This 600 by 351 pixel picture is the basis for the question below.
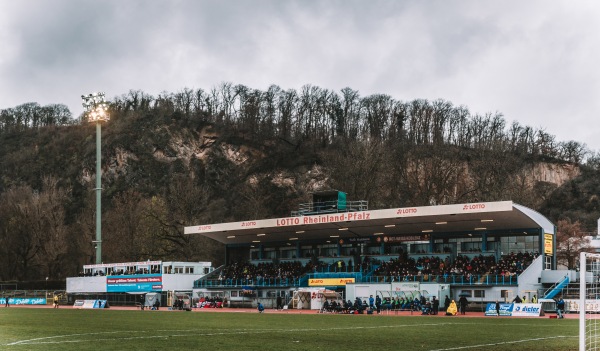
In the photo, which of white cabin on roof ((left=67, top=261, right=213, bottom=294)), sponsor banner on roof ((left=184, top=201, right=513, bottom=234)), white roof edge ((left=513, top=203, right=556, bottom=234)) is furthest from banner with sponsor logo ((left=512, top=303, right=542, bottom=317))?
white cabin on roof ((left=67, top=261, right=213, bottom=294))

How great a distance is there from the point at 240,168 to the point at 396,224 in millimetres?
88991

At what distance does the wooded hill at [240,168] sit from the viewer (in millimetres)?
107062

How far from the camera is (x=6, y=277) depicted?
4675 inches

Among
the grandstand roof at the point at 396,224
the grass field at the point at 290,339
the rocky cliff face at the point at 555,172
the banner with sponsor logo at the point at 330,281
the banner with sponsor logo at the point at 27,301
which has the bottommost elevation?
the banner with sponsor logo at the point at 27,301

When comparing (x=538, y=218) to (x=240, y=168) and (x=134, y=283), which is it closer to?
(x=134, y=283)

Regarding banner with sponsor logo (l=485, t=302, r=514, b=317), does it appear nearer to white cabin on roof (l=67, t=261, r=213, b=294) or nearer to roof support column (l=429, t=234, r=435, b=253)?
roof support column (l=429, t=234, r=435, b=253)

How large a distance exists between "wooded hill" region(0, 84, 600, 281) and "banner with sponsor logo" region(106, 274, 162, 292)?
2059cm

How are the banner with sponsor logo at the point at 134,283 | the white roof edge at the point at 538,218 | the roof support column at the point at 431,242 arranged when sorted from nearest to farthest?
the white roof edge at the point at 538,218
the roof support column at the point at 431,242
the banner with sponsor logo at the point at 134,283

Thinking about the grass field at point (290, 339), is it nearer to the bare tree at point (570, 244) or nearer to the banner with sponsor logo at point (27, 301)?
the banner with sponsor logo at point (27, 301)

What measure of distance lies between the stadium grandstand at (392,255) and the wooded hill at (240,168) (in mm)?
21594

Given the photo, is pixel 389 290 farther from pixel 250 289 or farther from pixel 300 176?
pixel 300 176

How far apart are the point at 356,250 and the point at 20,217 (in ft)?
201

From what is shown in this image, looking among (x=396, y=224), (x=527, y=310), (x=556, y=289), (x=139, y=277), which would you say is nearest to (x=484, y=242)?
(x=396, y=224)

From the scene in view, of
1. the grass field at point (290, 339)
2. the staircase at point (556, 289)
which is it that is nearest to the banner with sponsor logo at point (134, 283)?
the staircase at point (556, 289)
